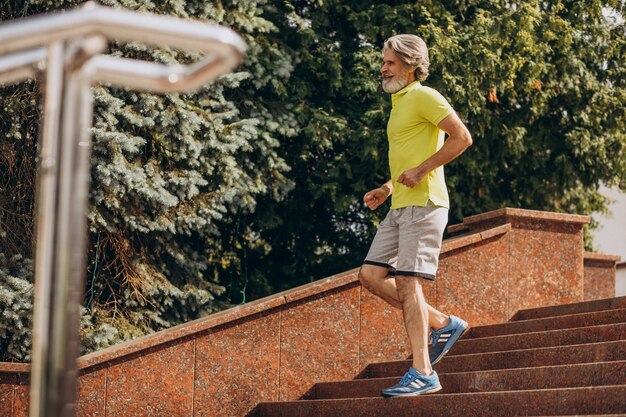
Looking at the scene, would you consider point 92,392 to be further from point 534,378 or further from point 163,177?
point 534,378

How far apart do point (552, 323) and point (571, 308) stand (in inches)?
17.9

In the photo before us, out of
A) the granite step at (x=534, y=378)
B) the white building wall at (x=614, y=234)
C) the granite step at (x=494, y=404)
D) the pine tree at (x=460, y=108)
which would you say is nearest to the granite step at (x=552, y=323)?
the granite step at (x=534, y=378)

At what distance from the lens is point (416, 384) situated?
6633mm

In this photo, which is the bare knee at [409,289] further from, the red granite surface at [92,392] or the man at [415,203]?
the red granite surface at [92,392]

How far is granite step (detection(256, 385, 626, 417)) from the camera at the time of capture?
594 centimetres

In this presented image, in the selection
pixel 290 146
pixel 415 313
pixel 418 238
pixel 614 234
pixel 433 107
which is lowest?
pixel 415 313

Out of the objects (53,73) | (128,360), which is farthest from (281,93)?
(53,73)

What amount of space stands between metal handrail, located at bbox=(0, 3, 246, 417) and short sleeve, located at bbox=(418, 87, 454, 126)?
15.4 feet

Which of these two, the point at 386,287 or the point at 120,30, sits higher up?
the point at 386,287

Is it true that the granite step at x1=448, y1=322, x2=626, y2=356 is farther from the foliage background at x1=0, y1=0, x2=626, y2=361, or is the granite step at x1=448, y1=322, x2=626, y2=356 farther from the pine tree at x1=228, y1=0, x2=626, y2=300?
the pine tree at x1=228, y1=0, x2=626, y2=300

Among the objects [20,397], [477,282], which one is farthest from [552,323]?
[20,397]

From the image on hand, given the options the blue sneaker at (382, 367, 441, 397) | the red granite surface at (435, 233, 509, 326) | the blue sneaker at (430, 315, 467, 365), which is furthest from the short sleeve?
the red granite surface at (435, 233, 509, 326)

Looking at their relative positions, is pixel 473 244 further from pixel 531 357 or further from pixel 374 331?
pixel 531 357

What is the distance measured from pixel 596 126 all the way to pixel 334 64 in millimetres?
3132
